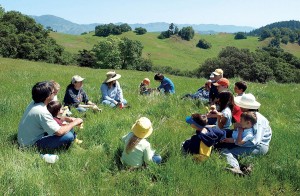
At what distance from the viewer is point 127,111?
10383mm

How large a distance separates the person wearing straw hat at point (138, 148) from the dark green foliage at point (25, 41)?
5266cm

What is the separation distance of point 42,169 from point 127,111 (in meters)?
5.04

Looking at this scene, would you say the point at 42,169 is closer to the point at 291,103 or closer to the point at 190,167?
the point at 190,167

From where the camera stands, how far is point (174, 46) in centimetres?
16650

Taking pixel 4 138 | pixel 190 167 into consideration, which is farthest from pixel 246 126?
pixel 4 138

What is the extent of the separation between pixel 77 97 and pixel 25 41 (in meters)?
52.4

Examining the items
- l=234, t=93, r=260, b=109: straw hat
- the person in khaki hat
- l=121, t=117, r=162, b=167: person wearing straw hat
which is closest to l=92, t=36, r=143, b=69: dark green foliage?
the person in khaki hat

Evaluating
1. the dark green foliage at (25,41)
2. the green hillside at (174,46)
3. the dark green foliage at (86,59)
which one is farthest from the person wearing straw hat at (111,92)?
the green hillside at (174,46)

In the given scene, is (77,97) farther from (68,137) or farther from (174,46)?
(174,46)

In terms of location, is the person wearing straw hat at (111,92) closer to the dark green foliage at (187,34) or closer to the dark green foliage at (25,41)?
the dark green foliage at (25,41)

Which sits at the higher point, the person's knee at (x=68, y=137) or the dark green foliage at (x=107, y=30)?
the person's knee at (x=68, y=137)

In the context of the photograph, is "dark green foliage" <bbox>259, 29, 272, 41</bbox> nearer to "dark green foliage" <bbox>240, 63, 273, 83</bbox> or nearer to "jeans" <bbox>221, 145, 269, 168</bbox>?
"dark green foliage" <bbox>240, 63, 273, 83</bbox>

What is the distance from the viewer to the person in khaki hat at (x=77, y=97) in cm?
1029

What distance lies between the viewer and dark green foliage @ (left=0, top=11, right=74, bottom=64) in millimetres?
55250
